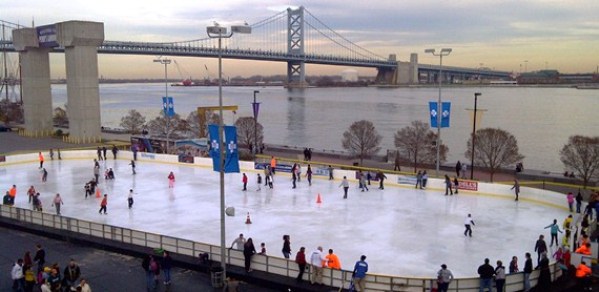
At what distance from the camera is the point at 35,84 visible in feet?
167

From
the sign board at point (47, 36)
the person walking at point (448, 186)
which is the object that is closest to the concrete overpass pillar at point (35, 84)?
the sign board at point (47, 36)

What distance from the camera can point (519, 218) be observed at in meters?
20.2

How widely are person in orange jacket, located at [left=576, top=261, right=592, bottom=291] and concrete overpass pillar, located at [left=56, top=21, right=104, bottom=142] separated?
1609 inches

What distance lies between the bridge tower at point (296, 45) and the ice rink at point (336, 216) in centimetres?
11040

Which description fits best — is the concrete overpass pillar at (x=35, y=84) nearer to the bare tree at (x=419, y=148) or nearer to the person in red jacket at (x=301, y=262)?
the bare tree at (x=419, y=148)

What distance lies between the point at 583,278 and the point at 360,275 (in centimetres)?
501

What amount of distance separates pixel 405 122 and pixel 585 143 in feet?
163

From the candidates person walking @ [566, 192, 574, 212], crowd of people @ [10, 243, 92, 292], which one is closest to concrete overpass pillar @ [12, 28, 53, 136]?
crowd of people @ [10, 243, 92, 292]

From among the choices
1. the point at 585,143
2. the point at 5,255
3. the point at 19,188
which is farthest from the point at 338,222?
the point at 585,143

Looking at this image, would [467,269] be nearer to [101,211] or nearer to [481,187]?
[481,187]

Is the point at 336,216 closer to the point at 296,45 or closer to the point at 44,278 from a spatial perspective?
the point at 44,278

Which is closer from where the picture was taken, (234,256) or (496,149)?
(234,256)

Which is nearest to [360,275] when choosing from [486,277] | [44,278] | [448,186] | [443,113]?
[486,277]

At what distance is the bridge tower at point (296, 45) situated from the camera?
14265 centimetres
